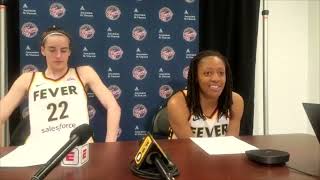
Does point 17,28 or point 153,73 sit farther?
point 153,73

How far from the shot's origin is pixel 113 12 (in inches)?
121

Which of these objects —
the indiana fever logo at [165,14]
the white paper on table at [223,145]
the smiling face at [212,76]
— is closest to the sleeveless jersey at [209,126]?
the smiling face at [212,76]

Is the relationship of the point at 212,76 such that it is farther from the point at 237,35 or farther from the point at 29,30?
the point at 29,30

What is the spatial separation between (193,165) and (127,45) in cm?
209

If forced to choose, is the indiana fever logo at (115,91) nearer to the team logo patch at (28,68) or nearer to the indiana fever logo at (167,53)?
the indiana fever logo at (167,53)

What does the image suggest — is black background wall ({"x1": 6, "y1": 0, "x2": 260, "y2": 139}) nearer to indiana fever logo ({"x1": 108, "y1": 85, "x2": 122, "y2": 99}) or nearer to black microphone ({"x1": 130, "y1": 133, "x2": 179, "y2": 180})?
indiana fever logo ({"x1": 108, "y1": 85, "x2": 122, "y2": 99})

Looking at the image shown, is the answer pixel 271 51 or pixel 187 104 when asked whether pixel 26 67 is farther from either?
pixel 271 51

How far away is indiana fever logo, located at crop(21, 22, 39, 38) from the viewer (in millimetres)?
2879

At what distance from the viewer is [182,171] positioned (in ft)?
3.66

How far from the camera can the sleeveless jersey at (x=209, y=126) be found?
Answer: 83.4 inches

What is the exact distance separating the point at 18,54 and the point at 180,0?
151 cm

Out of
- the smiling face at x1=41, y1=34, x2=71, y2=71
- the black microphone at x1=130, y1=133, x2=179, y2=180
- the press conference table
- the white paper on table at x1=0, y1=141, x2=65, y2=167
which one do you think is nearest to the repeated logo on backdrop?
the smiling face at x1=41, y1=34, x2=71, y2=71

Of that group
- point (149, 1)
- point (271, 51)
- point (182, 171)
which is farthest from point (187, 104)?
point (271, 51)

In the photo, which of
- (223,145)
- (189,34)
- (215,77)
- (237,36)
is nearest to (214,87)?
(215,77)
